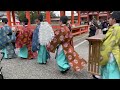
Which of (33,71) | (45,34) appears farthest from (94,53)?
(45,34)

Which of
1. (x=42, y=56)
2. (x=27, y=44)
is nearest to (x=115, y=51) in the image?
(x=42, y=56)

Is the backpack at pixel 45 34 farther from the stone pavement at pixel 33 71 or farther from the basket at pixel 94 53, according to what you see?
the basket at pixel 94 53

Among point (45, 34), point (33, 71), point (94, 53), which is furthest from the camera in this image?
point (45, 34)

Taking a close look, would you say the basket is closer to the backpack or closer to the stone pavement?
the stone pavement

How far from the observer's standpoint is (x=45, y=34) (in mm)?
5488

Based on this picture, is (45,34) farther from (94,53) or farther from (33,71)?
(94,53)

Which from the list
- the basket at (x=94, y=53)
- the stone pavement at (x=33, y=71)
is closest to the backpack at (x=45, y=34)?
the stone pavement at (x=33, y=71)

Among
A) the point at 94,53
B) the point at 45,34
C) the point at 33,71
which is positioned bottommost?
the point at 33,71

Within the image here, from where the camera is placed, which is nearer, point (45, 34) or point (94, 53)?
point (94, 53)

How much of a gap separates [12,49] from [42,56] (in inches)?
50.1

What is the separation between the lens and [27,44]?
20.7ft

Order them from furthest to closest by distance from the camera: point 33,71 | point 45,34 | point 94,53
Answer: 1. point 45,34
2. point 33,71
3. point 94,53

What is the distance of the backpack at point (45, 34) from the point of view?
549 cm
